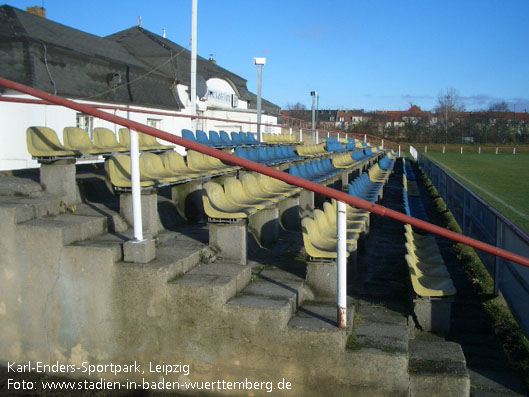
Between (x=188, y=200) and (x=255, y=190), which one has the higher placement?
(x=255, y=190)

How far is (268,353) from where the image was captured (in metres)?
3.71

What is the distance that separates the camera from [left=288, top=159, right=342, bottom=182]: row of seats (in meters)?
8.73

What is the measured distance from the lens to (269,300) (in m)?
3.91

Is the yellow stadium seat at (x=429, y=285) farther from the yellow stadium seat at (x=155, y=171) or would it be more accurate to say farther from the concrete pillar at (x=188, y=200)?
the concrete pillar at (x=188, y=200)

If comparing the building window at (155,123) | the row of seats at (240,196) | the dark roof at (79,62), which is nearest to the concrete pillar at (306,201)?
the row of seats at (240,196)

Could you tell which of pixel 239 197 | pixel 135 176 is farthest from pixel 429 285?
pixel 135 176

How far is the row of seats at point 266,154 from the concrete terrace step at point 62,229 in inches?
206

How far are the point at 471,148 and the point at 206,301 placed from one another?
59579 millimetres

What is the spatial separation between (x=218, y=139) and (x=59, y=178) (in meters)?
7.64

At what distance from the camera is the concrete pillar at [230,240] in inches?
185

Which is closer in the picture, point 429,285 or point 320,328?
point 320,328

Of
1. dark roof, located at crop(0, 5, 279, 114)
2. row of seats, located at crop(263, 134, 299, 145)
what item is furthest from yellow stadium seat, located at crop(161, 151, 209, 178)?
row of seats, located at crop(263, 134, 299, 145)

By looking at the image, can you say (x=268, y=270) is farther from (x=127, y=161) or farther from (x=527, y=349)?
(x=527, y=349)

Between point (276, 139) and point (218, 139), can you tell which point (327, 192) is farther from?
point (276, 139)
